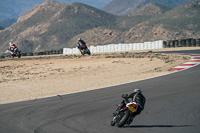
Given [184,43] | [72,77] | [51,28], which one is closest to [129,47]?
[184,43]

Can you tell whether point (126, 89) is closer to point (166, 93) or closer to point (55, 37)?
point (166, 93)

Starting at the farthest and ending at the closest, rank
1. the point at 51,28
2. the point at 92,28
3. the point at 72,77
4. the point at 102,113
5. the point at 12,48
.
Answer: the point at 92,28, the point at 51,28, the point at 12,48, the point at 72,77, the point at 102,113

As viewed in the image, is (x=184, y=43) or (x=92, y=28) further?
(x=92, y=28)

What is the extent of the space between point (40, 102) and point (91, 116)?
3192mm

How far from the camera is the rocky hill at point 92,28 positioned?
108669 millimetres

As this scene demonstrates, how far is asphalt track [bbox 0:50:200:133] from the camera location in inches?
279

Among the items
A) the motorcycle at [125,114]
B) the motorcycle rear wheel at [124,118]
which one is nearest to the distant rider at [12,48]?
the motorcycle at [125,114]

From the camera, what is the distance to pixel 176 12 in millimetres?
127875

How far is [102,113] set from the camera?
8531 mm

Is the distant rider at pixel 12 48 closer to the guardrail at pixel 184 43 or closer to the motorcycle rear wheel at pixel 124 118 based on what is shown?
the guardrail at pixel 184 43

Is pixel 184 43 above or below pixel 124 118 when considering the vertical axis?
above

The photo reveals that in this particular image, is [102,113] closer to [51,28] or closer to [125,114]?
[125,114]

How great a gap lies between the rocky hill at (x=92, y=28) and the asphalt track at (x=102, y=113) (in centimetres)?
9188

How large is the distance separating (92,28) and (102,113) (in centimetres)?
17022
